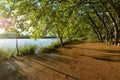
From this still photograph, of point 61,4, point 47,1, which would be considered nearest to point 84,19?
point 61,4

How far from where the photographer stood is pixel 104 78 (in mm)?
7668

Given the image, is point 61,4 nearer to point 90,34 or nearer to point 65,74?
point 65,74

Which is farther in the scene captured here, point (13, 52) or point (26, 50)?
point (26, 50)

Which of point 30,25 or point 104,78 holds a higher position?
point 30,25

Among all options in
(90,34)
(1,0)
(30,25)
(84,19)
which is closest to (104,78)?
(30,25)

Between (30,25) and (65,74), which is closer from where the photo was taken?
(65,74)

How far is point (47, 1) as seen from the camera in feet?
39.3

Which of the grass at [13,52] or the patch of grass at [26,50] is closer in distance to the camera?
the grass at [13,52]

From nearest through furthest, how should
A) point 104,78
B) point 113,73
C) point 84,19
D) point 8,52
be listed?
point 104,78 < point 113,73 < point 8,52 < point 84,19

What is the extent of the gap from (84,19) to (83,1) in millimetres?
12376

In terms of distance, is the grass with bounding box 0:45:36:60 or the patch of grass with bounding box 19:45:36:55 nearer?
the grass with bounding box 0:45:36:60

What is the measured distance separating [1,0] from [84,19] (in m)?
13.6

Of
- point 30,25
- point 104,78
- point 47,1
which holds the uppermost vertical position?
point 47,1

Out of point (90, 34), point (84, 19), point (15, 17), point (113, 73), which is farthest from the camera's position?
point (90, 34)
